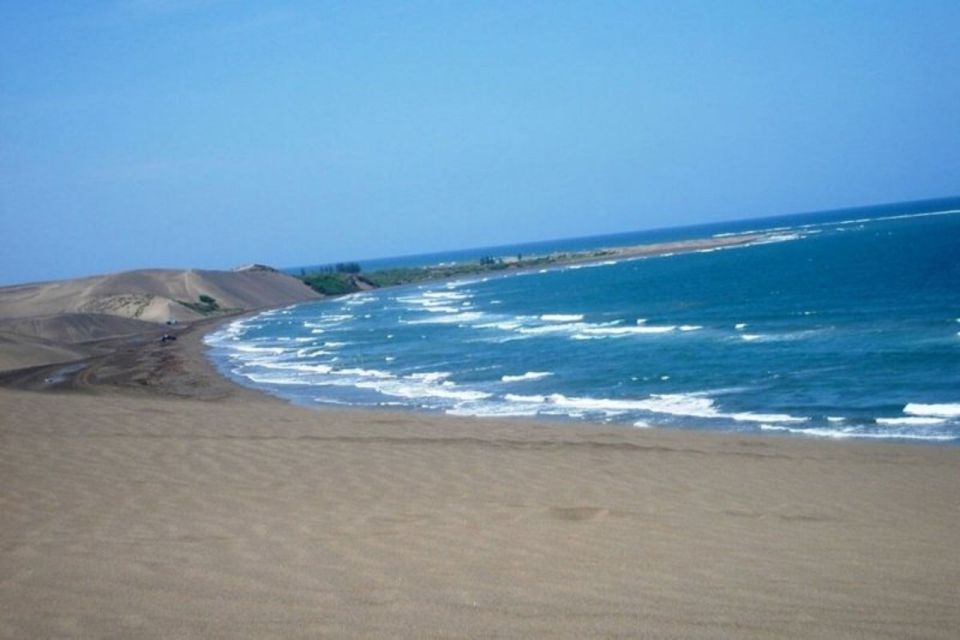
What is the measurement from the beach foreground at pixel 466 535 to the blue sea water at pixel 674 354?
4.77 m

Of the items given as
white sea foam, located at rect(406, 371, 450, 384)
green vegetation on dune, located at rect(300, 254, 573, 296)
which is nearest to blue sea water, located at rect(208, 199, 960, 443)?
white sea foam, located at rect(406, 371, 450, 384)

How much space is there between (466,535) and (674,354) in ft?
84.9

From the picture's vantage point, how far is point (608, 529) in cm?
941

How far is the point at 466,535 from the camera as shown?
29.4ft

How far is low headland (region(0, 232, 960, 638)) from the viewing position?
6230mm

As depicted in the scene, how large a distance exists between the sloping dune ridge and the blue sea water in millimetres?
9160

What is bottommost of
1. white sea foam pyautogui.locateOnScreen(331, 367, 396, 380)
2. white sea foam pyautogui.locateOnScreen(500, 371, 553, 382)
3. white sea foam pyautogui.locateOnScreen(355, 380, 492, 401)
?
white sea foam pyautogui.locateOnScreen(500, 371, 553, 382)

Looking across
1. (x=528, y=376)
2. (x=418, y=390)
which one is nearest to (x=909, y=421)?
(x=528, y=376)

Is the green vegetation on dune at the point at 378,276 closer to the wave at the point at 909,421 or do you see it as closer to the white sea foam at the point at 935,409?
the white sea foam at the point at 935,409

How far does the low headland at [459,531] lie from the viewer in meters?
6.23

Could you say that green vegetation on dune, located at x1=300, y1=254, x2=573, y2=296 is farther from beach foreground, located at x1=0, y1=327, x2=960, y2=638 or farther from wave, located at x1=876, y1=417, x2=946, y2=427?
beach foreground, located at x1=0, y1=327, x2=960, y2=638

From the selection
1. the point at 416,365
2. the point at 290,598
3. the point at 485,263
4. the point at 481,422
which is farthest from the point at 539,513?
the point at 485,263

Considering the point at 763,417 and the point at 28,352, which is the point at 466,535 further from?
the point at 28,352

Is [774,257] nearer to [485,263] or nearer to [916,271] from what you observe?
[916,271]
